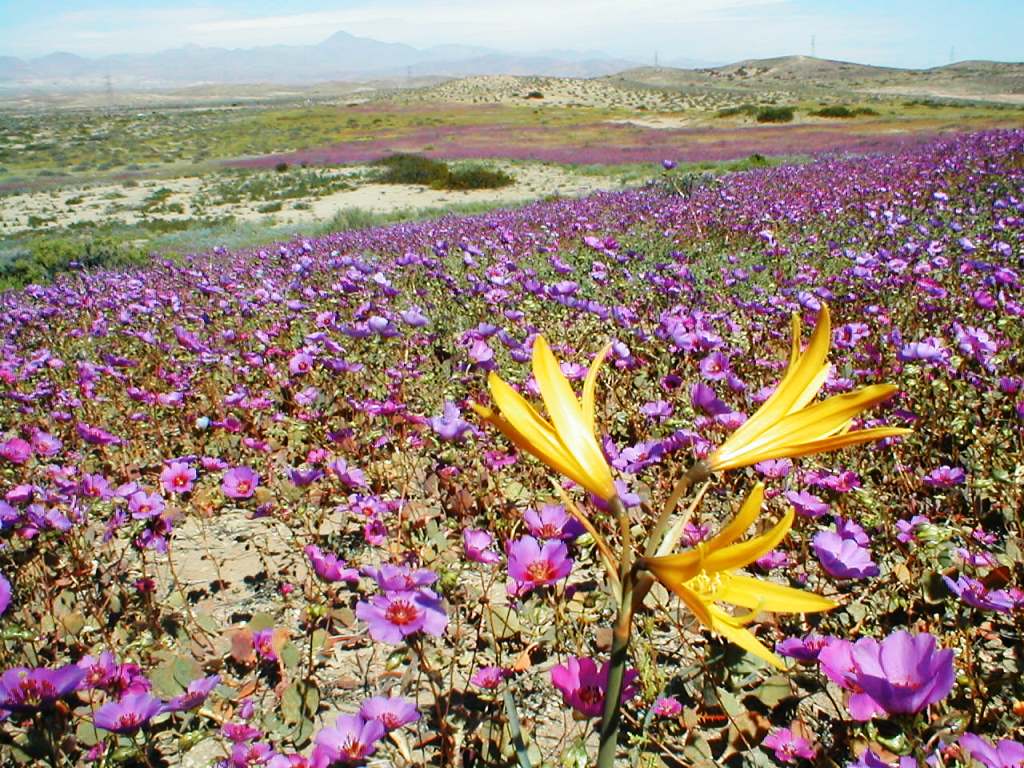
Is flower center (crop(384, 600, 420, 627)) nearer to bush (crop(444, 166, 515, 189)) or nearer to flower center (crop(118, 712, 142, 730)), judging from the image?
flower center (crop(118, 712, 142, 730))

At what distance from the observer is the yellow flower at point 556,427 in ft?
2.46

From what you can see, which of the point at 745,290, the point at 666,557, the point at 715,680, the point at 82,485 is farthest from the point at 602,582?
the point at 745,290

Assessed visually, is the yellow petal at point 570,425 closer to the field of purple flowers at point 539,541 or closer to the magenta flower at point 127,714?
the field of purple flowers at point 539,541

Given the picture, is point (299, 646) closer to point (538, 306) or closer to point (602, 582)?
point (602, 582)

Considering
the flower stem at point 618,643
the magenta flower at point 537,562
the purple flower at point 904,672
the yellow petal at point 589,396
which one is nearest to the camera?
the flower stem at point 618,643

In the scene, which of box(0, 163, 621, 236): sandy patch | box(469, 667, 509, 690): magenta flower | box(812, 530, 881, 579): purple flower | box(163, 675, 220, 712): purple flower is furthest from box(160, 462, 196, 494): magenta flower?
box(0, 163, 621, 236): sandy patch

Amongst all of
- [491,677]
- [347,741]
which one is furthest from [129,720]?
[491,677]

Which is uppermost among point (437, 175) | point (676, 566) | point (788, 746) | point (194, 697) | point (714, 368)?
point (437, 175)

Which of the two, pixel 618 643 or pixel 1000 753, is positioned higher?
pixel 618 643

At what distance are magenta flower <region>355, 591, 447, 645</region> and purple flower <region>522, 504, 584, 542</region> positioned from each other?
0.43 metres

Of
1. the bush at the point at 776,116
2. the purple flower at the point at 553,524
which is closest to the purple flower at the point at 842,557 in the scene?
the purple flower at the point at 553,524

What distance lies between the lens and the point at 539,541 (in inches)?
73.2

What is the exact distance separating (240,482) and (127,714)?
1.12m

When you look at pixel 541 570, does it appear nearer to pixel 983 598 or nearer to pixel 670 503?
pixel 670 503
